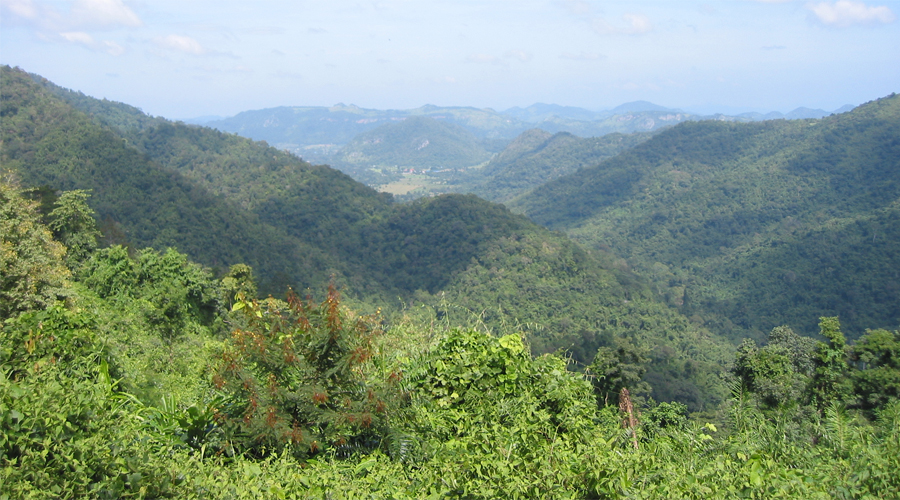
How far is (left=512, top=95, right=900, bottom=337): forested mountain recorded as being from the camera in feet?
163

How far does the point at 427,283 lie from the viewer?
5006 cm

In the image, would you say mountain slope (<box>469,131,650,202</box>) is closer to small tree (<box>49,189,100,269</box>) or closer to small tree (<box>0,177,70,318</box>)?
small tree (<box>49,189,100,269</box>)

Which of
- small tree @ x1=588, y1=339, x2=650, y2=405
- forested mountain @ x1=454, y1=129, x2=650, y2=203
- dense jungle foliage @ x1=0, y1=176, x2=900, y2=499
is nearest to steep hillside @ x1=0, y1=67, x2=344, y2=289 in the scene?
small tree @ x1=588, y1=339, x2=650, y2=405

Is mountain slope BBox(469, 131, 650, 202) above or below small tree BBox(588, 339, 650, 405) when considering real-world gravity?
above

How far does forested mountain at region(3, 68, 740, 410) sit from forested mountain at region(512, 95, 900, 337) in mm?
12994

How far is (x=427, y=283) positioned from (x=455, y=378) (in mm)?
45092

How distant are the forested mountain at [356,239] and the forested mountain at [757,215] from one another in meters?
13.0

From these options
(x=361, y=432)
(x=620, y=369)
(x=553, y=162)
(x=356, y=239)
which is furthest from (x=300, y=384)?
(x=553, y=162)

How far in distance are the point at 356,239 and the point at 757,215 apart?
61418 mm

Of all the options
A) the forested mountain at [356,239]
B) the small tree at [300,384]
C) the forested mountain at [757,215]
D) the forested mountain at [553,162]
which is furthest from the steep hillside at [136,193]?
the forested mountain at [553,162]

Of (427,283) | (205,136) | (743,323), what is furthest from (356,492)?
(205,136)

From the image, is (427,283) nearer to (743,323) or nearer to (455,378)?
(743,323)

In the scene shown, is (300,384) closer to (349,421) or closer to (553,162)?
(349,421)

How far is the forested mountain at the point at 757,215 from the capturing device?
163 feet
